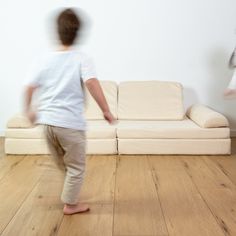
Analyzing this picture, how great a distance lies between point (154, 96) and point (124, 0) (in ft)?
3.98

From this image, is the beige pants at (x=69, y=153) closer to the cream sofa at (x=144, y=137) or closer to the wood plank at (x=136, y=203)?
the wood plank at (x=136, y=203)

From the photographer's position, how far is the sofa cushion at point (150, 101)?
3.99m

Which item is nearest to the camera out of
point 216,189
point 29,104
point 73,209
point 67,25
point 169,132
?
point 67,25

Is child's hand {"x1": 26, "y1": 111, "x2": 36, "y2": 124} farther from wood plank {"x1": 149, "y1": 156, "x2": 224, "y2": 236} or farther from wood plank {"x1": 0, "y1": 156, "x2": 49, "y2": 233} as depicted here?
wood plank {"x1": 149, "y1": 156, "x2": 224, "y2": 236}

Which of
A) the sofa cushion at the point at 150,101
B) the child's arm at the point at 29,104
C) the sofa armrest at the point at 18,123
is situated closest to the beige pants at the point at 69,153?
the child's arm at the point at 29,104

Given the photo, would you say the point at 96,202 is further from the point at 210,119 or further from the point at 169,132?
the point at 210,119

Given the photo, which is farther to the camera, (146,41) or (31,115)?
(146,41)

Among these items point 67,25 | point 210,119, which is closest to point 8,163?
point 67,25

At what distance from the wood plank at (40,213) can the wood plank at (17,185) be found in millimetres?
45

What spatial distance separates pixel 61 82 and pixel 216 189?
57.9 inches

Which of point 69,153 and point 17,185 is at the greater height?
point 69,153

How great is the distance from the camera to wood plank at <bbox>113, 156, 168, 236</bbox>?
2.06 m

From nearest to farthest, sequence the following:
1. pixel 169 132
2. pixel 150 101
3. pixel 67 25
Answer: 1. pixel 67 25
2. pixel 169 132
3. pixel 150 101

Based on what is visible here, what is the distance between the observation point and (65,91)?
6.54 feet
